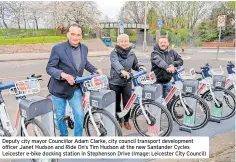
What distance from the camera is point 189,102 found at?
159 inches

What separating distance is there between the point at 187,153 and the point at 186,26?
130ft

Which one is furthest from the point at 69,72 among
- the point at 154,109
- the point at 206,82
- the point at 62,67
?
the point at 206,82

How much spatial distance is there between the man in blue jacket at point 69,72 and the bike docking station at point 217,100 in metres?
2.44

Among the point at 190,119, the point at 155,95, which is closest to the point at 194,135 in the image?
the point at 190,119

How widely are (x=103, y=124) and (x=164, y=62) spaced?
143 centimetres

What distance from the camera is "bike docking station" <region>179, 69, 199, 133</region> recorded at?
397cm

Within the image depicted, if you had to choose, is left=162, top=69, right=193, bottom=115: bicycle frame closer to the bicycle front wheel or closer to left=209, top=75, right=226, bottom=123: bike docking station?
left=209, top=75, right=226, bottom=123: bike docking station

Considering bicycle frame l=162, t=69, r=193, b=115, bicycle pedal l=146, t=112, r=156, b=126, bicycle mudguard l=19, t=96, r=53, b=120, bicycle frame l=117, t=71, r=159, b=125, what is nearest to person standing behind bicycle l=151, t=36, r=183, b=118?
bicycle frame l=162, t=69, r=193, b=115

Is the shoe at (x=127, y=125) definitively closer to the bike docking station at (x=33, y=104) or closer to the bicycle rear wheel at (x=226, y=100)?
the bicycle rear wheel at (x=226, y=100)

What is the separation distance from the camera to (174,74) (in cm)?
409

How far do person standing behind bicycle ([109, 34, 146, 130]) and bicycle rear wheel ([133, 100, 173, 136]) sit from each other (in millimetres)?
381

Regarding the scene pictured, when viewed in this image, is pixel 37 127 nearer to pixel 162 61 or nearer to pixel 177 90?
pixel 162 61

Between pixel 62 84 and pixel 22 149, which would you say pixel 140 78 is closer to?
pixel 62 84

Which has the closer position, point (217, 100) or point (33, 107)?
point (33, 107)
